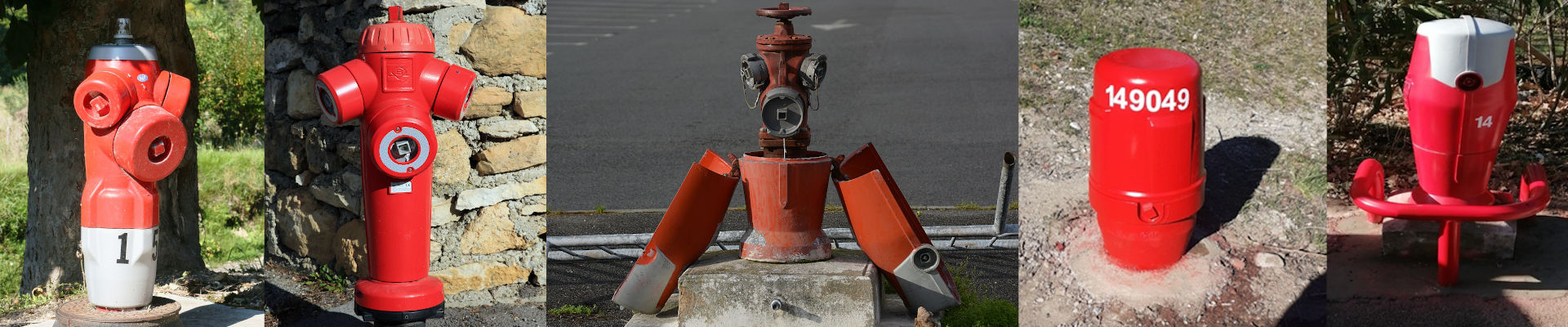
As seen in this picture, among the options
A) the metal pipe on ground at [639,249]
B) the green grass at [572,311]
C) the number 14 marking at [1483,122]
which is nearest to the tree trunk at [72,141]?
the metal pipe on ground at [639,249]

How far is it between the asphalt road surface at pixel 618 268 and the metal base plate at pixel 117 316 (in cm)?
123

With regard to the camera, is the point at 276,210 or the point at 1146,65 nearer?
the point at 1146,65

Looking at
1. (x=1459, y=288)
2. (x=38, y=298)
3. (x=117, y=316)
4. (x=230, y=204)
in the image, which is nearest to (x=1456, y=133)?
(x=1459, y=288)

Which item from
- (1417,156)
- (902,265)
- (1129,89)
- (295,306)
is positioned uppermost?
(1129,89)

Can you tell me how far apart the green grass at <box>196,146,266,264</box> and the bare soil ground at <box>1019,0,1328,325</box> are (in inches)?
194

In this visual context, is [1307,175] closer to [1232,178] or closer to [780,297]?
[1232,178]

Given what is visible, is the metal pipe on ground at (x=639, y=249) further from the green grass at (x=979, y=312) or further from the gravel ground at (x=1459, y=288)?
the gravel ground at (x=1459, y=288)

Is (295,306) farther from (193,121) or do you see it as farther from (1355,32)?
(1355,32)

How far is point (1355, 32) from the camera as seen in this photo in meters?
4.12

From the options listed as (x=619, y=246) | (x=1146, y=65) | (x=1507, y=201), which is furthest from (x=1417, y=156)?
(x=619, y=246)

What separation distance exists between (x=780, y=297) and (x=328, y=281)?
1.85m

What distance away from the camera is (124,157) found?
3705 millimetres

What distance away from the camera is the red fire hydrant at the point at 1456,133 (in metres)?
3.38

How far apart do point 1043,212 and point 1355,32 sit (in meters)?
1.39
